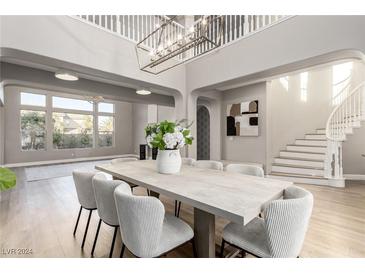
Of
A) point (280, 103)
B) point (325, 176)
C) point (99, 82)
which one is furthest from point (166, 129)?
point (280, 103)

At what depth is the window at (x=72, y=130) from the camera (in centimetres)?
827

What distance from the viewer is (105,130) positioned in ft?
32.3

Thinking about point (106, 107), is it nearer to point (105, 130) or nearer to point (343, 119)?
point (105, 130)

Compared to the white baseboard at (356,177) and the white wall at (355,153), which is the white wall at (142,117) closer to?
the white wall at (355,153)

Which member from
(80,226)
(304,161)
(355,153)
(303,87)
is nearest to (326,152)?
(304,161)

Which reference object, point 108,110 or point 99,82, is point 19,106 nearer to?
point 108,110

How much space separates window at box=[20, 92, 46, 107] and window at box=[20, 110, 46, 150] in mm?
332

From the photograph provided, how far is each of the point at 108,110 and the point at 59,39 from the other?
24.7 ft

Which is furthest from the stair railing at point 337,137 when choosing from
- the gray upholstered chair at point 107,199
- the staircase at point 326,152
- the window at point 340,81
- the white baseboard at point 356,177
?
the gray upholstered chair at point 107,199

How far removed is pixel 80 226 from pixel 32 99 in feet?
25.3

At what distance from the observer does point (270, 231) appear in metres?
1.12

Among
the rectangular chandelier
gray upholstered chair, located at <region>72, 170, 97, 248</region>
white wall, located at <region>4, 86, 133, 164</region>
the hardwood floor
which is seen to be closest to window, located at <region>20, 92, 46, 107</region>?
white wall, located at <region>4, 86, 133, 164</region>

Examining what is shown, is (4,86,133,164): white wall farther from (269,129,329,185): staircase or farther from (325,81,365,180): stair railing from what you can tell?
(325,81,365,180): stair railing

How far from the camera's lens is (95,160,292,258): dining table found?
3.57 feet
